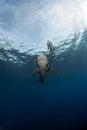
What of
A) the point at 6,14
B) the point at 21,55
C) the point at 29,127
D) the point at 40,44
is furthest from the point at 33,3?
the point at 29,127

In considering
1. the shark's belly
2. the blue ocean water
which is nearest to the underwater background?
the blue ocean water

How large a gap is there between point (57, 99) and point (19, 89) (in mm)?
17839

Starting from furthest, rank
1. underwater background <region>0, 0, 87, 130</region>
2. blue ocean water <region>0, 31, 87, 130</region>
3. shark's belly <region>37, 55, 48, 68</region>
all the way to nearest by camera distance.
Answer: blue ocean water <region>0, 31, 87, 130</region>, underwater background <region>0, 0, 87, 130</region>, shark's belly <region>37, 55, 48, 68</region>

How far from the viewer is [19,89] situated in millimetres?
41625

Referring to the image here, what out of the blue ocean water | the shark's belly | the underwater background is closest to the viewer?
the shark's belly

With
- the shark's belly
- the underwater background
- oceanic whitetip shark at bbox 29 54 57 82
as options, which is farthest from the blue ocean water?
the shark's belly

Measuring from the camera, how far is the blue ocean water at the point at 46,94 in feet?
100

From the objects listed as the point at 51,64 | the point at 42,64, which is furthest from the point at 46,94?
the point at 42,64

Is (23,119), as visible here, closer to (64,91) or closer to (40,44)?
(64,91)

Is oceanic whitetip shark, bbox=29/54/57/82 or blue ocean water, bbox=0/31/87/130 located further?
blue ocean water, bbox=0/31/87/130

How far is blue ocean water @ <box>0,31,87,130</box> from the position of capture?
30.5 metres

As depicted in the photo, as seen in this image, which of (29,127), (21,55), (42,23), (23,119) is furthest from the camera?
(23,119)

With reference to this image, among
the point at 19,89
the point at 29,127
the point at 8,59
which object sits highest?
the point at 8,59

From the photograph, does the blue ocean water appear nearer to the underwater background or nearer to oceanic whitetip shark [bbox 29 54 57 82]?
the underwater background
